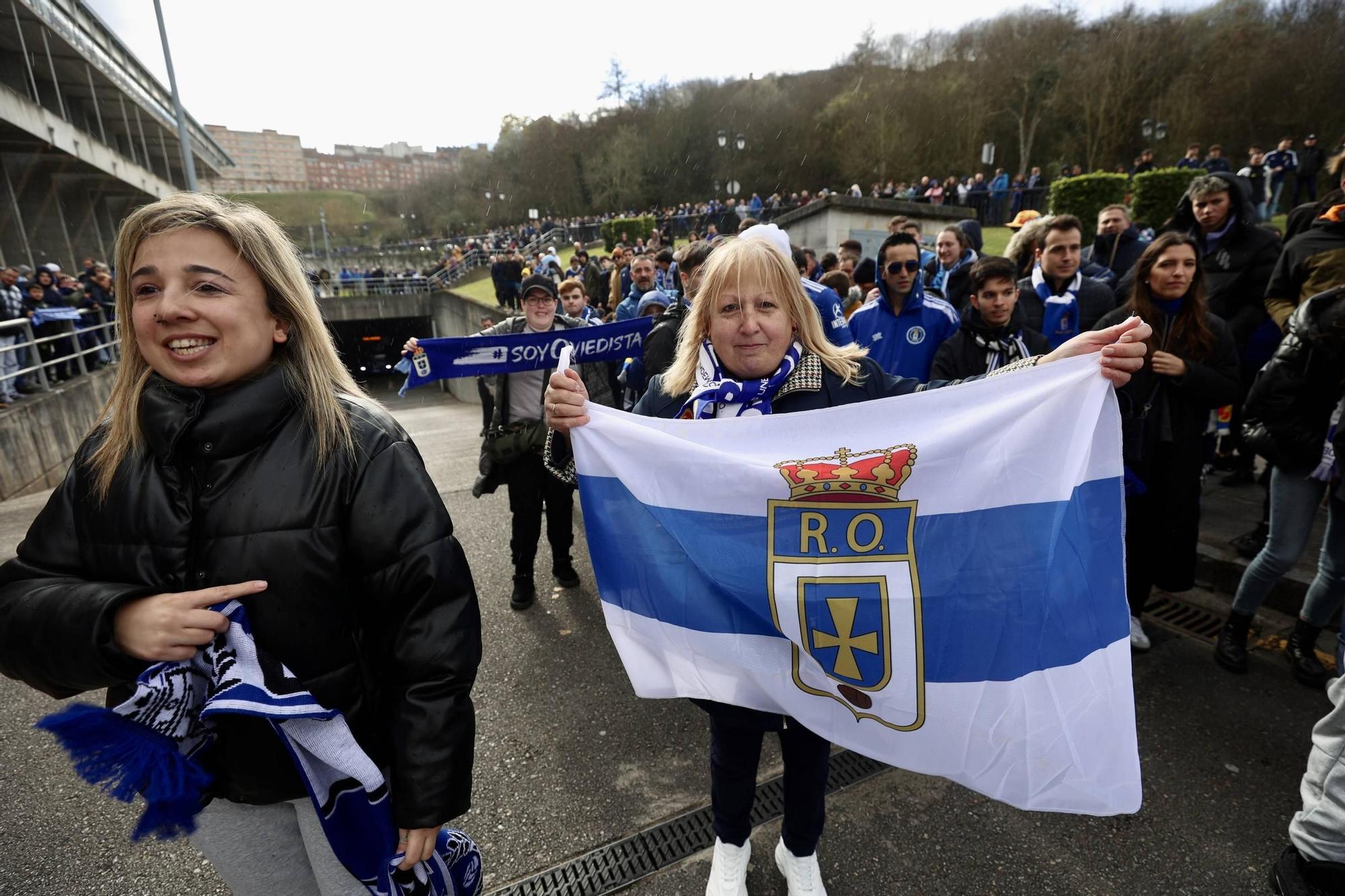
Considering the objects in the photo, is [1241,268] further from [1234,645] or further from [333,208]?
[333,208]

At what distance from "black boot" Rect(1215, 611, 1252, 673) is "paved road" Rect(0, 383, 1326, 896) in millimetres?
60

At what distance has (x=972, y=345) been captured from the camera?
355cm

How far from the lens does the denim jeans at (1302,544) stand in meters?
3.03

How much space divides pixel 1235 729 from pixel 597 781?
2.79m

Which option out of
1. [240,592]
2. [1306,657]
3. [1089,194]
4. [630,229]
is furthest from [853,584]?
[630,229]

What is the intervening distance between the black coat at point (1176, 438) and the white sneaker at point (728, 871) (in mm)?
2553

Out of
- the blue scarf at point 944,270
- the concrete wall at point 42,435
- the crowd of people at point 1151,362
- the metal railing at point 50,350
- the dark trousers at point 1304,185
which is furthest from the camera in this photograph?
the dark trousers at point 1304,185

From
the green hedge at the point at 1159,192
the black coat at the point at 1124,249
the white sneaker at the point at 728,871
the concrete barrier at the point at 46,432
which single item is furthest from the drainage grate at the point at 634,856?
the green hedge at the point at 1159,192

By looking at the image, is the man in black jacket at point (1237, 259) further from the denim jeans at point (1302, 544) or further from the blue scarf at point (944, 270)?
the blue scarf at point (944, 270)

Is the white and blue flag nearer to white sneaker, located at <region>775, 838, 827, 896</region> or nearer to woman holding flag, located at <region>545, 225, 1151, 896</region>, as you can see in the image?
woman holding flag, located at <region>545, 225, 1151, 896</region>

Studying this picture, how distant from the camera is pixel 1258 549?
4.15 m

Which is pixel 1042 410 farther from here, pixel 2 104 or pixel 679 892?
pixel 2 104

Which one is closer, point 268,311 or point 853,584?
point 268,311

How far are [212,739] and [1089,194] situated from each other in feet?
65.4
